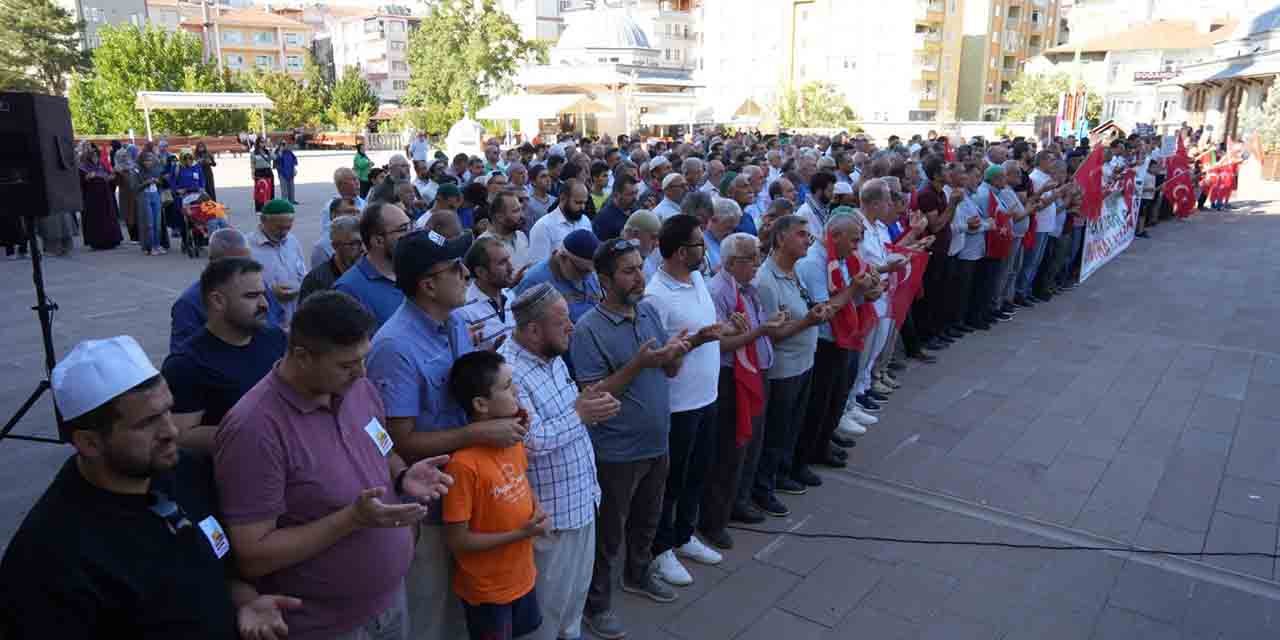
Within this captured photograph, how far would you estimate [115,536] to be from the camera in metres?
1.89

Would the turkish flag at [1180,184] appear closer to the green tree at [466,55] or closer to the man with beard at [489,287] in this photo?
the man with beard at [489,287]

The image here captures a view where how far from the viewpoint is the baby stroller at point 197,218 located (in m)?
13.2

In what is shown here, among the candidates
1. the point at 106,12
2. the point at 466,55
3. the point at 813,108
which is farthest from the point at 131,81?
the point at 106,12

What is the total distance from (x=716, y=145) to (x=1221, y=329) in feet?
25.3

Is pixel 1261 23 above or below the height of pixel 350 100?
above

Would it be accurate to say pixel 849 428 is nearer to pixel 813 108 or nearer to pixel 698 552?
pixel 698 552

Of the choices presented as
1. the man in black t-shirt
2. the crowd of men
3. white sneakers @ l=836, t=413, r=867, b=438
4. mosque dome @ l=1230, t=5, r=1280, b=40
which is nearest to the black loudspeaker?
the crowd of men

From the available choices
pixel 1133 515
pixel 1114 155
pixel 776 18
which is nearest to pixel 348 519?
pixel 1133 515

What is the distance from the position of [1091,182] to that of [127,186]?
15.4 metres

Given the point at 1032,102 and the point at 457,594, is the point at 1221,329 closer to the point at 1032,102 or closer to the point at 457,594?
the point at 457,594

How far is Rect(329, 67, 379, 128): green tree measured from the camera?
6175 cm

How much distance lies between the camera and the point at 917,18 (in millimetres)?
58156

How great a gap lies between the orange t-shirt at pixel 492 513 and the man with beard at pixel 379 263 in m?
1.43

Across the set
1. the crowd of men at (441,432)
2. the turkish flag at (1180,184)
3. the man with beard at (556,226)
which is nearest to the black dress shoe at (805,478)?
the crowd of men at (441,432)
